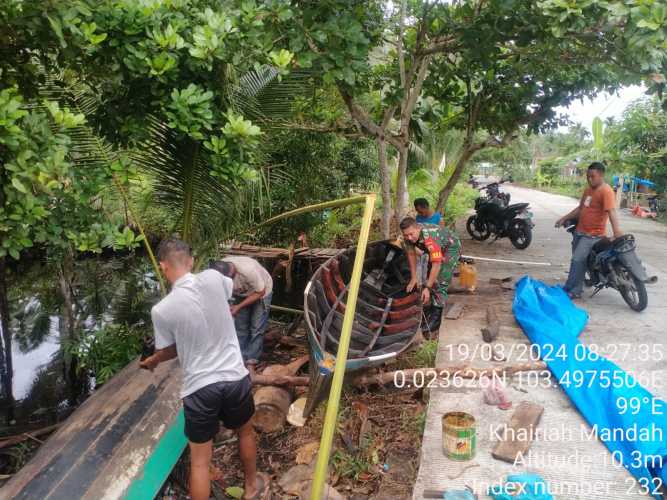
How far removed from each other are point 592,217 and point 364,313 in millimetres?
2817

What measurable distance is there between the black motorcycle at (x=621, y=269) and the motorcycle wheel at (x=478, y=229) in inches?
196

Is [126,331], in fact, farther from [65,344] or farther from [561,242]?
[561,242]

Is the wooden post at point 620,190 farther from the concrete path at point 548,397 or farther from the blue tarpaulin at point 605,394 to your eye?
the blue tarpaulin at point 605,394

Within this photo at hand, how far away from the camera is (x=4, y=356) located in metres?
7.08

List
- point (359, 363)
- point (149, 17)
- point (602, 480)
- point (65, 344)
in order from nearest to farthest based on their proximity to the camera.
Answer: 1. point (602, 480)
2. point (149, 17)
3. point (359, 363)
4. point (65, 344)

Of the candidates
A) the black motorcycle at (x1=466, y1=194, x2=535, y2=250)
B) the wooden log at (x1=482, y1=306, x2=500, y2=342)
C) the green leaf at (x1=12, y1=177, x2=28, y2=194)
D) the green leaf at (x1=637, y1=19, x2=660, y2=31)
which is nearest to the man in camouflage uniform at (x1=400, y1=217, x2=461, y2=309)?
the wooden log at (x1=482, y1=306, x2=500, y2=342)

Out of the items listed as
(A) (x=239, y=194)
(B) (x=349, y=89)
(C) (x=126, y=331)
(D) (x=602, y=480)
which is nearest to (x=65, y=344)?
(C) (x=126, y=331)

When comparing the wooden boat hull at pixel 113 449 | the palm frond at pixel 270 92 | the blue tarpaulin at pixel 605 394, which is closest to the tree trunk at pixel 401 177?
the palm frond at pixel 270 92

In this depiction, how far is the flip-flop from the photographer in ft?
11.7

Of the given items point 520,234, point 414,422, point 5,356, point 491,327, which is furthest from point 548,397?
point 5,356

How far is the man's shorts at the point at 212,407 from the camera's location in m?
2.88

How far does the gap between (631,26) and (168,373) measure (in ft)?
16.9

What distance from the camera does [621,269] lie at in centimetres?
546

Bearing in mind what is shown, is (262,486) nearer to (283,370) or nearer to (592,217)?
(283,370)
